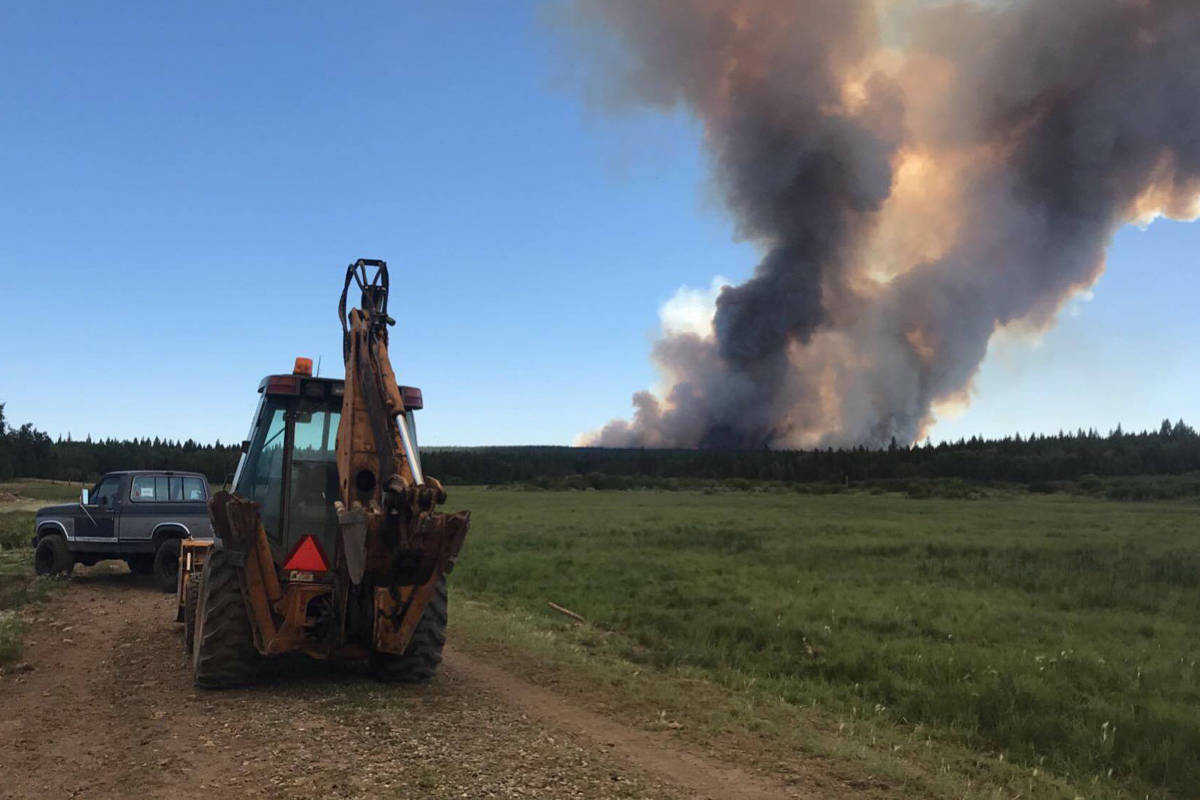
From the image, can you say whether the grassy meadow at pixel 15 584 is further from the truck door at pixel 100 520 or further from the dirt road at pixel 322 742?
the dirt road at pixel 322 742

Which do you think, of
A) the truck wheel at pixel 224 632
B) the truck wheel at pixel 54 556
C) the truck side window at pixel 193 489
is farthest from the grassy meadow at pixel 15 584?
the truck wheel at pixel 224 632

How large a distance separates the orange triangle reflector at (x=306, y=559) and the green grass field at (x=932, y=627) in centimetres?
405

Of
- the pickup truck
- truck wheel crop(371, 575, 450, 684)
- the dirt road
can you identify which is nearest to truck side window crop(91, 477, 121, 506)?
the pickup truck

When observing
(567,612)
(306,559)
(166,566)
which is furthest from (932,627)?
(166,566)

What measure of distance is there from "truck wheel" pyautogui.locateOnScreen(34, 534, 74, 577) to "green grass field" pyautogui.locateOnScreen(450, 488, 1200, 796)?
7997 millimetres

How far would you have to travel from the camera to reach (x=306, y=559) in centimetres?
815

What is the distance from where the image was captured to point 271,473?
8.92 metres

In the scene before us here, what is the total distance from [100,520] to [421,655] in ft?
40.9

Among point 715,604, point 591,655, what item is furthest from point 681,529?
point 591,655

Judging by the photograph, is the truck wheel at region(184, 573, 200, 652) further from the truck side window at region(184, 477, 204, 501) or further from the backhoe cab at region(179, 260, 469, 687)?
the truck side window at region(184, 477, 204, 501)

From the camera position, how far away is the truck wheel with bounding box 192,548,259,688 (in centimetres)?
823

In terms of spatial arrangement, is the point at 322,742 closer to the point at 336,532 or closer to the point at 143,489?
the point at 336,532

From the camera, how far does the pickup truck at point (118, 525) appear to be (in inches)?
707

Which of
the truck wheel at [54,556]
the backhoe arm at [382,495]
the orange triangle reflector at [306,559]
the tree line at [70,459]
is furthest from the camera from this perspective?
the tree line at [70,459]
